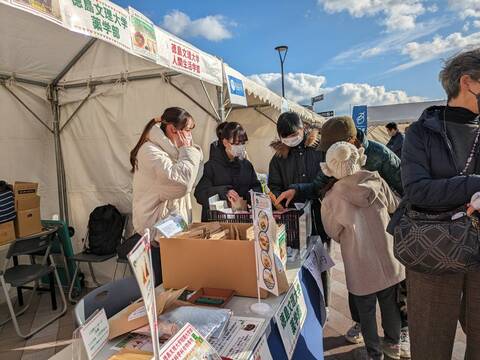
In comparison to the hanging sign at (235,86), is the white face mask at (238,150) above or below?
below

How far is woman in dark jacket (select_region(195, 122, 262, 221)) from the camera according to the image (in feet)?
7.66

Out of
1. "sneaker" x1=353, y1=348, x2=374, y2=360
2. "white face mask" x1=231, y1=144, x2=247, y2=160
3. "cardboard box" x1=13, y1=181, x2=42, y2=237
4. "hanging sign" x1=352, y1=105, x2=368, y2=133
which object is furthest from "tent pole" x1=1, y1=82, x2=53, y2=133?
"hanging sign" x1=352, y1=105, x2=368, y2=133

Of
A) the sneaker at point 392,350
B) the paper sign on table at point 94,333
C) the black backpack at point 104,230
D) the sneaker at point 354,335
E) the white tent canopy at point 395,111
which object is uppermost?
the white tent canopy at point 395,111

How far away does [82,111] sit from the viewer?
3.56 m

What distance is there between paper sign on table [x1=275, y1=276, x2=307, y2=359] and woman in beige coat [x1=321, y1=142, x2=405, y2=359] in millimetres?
432

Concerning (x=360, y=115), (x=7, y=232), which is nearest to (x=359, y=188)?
(x=7, y=232)

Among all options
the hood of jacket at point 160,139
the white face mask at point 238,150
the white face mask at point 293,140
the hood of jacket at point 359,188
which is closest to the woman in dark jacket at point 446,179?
the hood of jacket at point 359,188

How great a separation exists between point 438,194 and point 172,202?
4.86 feet

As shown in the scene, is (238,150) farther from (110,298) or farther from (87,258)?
(87,258)

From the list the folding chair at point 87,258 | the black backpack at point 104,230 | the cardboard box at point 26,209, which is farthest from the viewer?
the black backpack at point 104,230

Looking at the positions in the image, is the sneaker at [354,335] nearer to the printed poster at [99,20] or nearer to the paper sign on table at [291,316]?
the paper sign on table at [291,316]

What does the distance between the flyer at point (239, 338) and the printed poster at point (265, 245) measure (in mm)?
137

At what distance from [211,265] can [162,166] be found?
819 mm

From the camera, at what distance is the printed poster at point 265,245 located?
1173 millimetres
